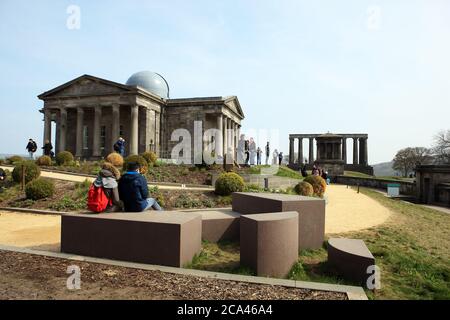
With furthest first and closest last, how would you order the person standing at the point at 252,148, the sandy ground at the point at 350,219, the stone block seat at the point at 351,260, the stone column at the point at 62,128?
the stone column at the point at 62,128 < the person standing at the point at 252,148 < the sandy ground at the point at 350,219 < the stone block seat at the point at 351,260

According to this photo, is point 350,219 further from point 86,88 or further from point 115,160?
point 86,88

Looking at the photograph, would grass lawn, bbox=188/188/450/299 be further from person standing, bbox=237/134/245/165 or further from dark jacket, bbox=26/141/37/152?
dark jacket, bbox=26/141/37/152

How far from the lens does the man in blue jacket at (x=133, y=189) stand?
6.81 meters

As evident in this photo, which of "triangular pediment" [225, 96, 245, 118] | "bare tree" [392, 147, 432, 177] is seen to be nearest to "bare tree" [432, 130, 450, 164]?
"bare tree" [392, 147, 432, 177]

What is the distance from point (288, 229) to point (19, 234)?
8.42 meters

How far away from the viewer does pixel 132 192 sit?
22.8 feet

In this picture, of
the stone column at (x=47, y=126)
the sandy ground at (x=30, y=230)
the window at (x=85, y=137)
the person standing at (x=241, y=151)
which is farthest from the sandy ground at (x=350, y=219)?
the stone column at (x=47, y=126)

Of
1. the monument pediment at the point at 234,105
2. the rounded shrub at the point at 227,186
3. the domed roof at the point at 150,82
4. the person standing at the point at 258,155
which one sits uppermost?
the domed roof at the point at 150,82

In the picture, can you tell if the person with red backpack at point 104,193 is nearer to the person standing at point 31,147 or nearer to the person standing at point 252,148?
the person standing at point 252,148

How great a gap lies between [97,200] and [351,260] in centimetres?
564

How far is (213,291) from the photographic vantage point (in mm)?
4555

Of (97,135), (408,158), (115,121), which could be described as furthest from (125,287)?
(408,158)
